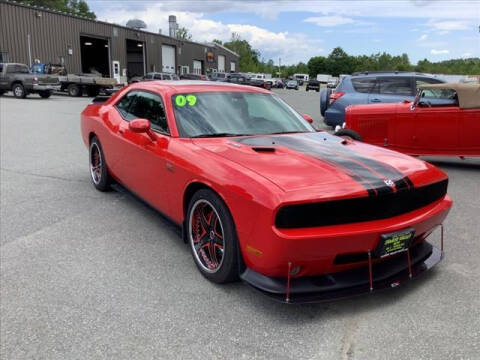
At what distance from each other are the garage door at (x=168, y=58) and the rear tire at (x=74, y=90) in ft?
81.2

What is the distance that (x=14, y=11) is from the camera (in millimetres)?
29250

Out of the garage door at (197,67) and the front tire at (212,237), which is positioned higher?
the garage door at (197,67)

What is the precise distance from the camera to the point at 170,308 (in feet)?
9.11

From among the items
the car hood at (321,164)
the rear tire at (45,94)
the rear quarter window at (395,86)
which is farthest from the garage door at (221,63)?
the car hood at (321,164)

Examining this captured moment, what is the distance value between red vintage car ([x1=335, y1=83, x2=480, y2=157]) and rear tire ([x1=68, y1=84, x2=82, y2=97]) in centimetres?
2138

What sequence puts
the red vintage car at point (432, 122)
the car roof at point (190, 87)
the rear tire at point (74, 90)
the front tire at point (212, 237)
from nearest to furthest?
1. the front tire at point (212, 237)
2. the car roof at point (190, 87)
3. the red vintage car at point (432, 122)
4. the rear tire at point (74, 90)

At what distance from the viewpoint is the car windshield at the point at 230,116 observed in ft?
12.0

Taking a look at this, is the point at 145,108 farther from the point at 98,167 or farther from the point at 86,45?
the point at 86,45

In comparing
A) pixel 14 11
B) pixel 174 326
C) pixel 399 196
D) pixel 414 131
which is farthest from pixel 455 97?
pixel 14 11

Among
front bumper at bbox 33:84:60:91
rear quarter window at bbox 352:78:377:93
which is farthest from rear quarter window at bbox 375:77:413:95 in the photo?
front bumper at bbox 33:84:60:91

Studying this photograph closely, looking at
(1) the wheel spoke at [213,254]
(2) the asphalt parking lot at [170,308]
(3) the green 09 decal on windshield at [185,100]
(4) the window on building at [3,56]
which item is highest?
(4) the window on building at [3,56]

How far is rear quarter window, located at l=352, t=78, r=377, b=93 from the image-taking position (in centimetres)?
1018

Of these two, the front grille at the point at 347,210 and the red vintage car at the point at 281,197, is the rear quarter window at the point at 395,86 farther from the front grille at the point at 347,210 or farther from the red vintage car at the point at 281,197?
the front grille at the point at 347,210

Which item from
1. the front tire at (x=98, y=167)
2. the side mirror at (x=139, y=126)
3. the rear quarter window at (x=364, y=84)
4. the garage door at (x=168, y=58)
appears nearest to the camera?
the side mirror at (x=139, y=126)
